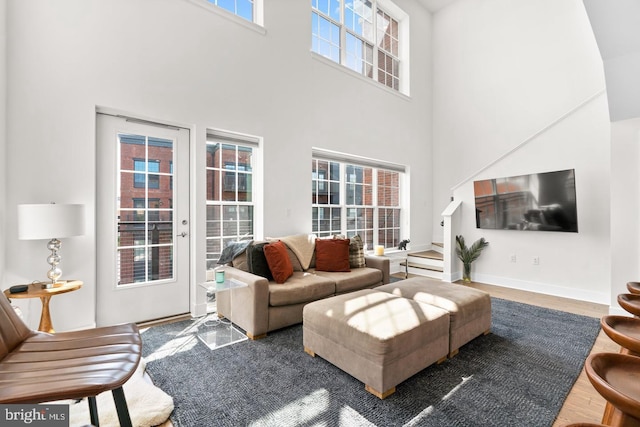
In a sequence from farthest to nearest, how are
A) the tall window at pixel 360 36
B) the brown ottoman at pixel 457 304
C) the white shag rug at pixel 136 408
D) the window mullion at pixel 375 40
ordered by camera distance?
the window mullion at pixel 375 40, the tall window at pixel 360 36, the brown ottoman at pixel 457 304, the white shag rug at pixel 136 408

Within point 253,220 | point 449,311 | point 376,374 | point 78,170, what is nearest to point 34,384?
point 376,374

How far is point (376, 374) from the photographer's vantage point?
1.83 m

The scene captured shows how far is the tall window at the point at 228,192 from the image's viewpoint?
353 centimetres

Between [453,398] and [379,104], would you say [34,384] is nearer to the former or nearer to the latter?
[453,398]

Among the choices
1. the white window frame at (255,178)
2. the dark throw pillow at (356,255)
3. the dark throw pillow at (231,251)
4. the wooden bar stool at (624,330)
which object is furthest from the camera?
the dark throw pillow at (356,255)

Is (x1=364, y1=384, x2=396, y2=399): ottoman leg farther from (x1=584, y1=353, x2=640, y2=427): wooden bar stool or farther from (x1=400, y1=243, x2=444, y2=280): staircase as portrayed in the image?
(x1=400, y1=243, x2=444, y2=280): staircase

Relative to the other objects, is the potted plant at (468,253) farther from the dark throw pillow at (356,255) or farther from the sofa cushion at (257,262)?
the sofa cushion at (257,262)

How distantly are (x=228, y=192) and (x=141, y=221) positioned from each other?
3.30 feet

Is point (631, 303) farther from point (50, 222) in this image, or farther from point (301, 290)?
point (50, 222)

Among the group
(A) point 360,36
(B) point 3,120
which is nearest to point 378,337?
(B) point 3,120

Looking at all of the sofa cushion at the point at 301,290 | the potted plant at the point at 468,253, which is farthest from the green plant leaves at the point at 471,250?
the sofa cushion at the point at 301,290

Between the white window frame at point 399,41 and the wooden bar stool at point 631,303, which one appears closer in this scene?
the wooden bar stool at point 631,303

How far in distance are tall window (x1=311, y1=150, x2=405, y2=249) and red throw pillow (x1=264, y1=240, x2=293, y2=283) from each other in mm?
1489

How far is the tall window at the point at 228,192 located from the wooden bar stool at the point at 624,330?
3.38 metres
